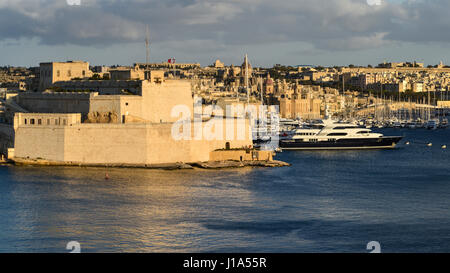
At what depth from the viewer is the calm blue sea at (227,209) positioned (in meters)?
12.0

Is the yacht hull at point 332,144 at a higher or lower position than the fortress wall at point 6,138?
lower

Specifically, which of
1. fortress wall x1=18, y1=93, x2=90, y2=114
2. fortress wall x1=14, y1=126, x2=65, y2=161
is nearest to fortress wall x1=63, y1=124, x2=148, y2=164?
fortress wall x1=14, y1=126, x2=65, y2=161

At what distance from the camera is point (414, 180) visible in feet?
67.6

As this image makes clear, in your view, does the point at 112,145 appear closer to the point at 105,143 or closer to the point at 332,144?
the point at 105,143

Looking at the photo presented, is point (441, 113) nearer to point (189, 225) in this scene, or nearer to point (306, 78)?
point (306, 78)

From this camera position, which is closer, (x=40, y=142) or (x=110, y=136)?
(x=110, y=136)

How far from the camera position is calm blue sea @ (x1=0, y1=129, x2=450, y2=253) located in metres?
Answer: 12.0

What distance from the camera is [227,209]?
50.1 feet

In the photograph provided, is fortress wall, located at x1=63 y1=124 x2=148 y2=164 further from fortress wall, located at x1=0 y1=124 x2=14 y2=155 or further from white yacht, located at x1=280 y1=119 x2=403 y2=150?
white yacht, located at x1=280 y1=119 x2=403 y2=150

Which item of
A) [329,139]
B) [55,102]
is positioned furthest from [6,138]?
[329,139]

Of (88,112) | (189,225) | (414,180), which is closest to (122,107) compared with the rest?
(88,112)

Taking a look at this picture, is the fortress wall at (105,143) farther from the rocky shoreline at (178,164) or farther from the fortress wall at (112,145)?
the rocky shoreline at (178,164)

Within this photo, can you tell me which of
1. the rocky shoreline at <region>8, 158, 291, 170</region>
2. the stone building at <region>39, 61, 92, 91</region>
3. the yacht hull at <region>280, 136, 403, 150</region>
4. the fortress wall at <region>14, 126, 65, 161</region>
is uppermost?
the stone building at <region>39, 61, 92, 91</region>

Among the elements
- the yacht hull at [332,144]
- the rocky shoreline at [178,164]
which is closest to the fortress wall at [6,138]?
the rocky shoreline at [178,164]
